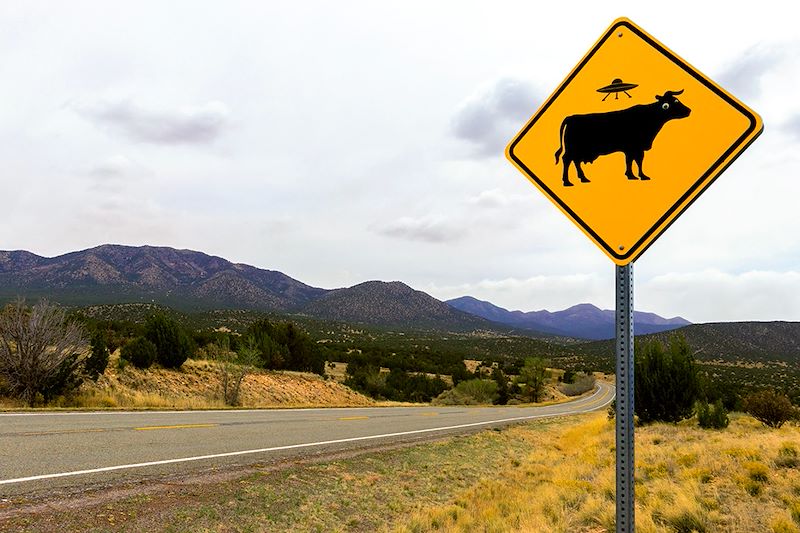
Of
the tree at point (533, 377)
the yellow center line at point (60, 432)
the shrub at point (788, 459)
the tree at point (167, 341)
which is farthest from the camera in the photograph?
the tree at point (533, 377)

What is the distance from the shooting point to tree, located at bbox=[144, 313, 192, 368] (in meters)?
25.7

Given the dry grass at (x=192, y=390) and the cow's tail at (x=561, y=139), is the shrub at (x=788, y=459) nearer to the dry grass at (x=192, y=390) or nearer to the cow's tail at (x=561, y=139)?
the cow's tail at (x=561, y=139)

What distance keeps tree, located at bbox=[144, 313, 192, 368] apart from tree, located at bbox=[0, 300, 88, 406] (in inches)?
290

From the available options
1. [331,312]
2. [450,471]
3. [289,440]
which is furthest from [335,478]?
[331,312]

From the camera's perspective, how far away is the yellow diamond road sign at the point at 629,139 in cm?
237

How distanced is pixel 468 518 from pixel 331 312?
191850 millimetres

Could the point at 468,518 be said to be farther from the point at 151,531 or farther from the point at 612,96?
the point at 612,96

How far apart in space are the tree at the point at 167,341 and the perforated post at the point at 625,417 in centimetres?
2712

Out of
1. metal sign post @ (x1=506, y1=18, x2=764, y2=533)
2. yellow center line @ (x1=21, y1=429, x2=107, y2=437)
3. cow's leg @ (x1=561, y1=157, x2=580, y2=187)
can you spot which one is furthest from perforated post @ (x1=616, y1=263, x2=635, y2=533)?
yellow center line @ (x1=21, y1=429, x2=107, y2=437)

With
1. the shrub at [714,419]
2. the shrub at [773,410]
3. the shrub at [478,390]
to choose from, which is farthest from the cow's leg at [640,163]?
the shrub at [478,390]

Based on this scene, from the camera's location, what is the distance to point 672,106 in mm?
2496

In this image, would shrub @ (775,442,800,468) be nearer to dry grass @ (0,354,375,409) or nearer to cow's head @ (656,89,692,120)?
cow's head @ (656,89,692,120)

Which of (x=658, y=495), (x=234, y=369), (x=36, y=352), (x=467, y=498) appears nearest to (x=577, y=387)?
(x=234, y=369)

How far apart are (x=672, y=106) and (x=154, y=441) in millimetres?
10503
